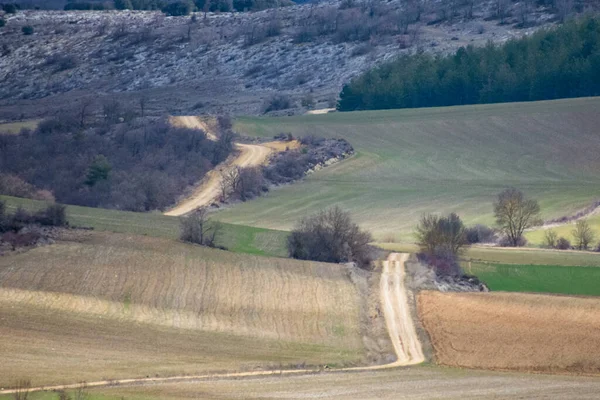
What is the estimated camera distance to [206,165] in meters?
94.4

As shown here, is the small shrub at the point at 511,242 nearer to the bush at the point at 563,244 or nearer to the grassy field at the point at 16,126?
the bush at the point at 563,244

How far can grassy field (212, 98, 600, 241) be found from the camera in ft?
262

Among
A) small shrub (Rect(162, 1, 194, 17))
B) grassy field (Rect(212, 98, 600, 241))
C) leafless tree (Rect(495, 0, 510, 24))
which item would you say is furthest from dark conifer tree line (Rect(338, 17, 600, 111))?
small shrub (Rect(162, 1, 194, 17))

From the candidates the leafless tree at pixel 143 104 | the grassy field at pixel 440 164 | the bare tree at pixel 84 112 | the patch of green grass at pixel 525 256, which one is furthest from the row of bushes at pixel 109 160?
the patch of green grass at pixel 525 256

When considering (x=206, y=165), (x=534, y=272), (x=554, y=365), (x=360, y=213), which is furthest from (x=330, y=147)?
(x=554, y=365)

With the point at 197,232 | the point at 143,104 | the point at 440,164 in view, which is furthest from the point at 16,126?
the point at 197,232

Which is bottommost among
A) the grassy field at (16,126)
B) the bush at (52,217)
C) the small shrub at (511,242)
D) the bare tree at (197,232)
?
the small shrub at (511,242)

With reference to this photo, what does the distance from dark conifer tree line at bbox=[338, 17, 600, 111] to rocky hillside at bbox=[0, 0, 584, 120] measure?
7562 millimetres

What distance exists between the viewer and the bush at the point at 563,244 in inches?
2608

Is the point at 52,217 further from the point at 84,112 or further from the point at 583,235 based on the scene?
the point at 84,112

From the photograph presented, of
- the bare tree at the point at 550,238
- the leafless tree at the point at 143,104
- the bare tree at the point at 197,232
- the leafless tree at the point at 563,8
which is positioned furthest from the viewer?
the leafless tree at the point at 563,8

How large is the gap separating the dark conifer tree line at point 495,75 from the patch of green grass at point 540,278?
6071cm

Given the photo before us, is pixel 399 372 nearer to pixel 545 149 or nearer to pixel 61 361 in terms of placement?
pixel 61 361

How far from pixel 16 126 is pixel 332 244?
5734cm
